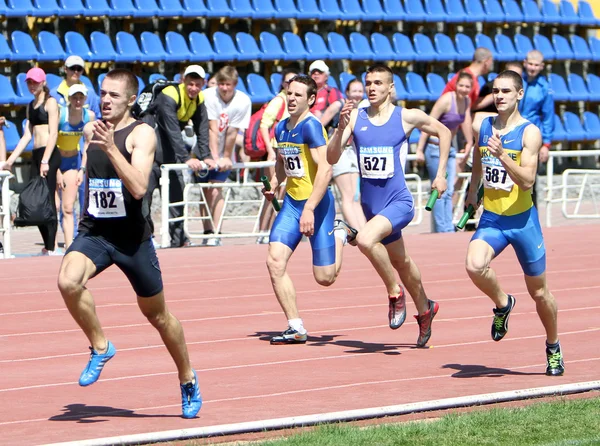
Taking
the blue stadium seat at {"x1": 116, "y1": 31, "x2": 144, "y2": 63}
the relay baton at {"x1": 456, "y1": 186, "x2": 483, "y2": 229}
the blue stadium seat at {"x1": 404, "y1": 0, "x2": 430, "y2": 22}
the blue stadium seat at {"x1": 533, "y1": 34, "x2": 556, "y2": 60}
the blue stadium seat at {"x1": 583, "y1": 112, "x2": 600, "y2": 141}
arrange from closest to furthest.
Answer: the relay baton at {"x1": 456, "y1": 186, "x2": 483, "y2": 229}, the blue stadium seat at {"x1": 116, "y1": 31, "x2": 144, "y2": 63}, the blue stadium seat at {"x1": 404, "y1": 0, "x2": 430, "y2": 22}, the blue stadium seat at {"x1": 583, "y1": 112, "x2": 600, "y2": 141}, the blue stadium seat at {"x1": 533, "y1": 34, "x2": 556, "y2": 60}

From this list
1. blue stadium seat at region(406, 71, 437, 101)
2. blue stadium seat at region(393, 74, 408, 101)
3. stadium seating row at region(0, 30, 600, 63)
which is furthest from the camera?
blue stadium seat at region(406, 71, 437, 101)

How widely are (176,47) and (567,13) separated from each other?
917 centimetres

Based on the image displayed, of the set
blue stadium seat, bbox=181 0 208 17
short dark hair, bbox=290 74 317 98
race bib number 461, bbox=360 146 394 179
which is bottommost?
race bib number 461, bbox=360 146 394 179

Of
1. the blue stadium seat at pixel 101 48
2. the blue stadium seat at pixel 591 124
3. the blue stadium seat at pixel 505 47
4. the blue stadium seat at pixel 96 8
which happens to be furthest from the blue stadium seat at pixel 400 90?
the blue stadium seat at pixel 96 8

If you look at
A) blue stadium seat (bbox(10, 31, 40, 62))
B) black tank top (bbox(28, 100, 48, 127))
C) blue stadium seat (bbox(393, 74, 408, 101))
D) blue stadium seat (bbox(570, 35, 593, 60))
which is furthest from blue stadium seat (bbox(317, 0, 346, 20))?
black tank top (bbox(28, 100, 48, 127))

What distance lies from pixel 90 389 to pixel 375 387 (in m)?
1.68

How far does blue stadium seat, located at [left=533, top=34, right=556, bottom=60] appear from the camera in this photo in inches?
952

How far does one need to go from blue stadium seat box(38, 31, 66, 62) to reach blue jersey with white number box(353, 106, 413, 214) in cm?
1021

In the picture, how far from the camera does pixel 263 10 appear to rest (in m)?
20.9

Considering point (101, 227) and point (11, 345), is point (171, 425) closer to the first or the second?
point (101, 227)

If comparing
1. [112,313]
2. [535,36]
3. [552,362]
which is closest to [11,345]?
[112,313]

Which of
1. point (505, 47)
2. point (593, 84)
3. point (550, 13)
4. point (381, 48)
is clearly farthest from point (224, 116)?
point (593, 84)

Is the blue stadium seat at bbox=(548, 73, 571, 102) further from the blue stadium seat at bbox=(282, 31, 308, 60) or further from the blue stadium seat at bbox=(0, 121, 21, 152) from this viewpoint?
the blue stadium seat at bbox=(0, 121, 21, 152)

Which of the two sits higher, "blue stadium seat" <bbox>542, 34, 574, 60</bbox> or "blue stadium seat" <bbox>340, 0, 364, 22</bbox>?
"blue stadium seat" <bbox>340, 0, 364, 22</bbox>
